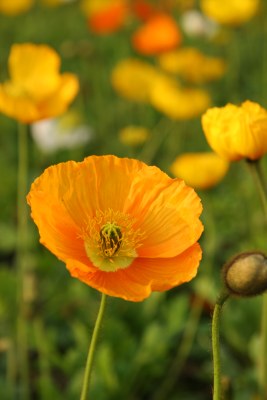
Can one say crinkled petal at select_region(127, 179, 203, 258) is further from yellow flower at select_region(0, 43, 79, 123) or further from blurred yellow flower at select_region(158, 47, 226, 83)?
blurred yellow flower at select_region(158, 47, 226, 83)

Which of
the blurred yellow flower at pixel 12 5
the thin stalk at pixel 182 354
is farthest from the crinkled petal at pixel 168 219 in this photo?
the blurred yellow flower at pixel 12 5

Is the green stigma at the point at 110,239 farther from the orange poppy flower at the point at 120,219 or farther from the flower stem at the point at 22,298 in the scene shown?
the flower stem at the point at 22,298

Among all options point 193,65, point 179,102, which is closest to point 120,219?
point 179,102

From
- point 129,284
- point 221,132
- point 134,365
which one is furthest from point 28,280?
point 129,284

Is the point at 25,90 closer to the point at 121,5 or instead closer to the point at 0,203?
the point at 0,203

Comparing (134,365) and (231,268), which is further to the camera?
(134,365)

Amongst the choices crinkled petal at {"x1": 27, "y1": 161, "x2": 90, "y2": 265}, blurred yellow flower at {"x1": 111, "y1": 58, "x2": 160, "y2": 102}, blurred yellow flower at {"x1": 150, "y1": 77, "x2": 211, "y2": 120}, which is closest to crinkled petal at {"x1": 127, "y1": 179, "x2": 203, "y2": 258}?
crinkled petal at {"x1": 27, "y1": 161, "x2": 90, "y2": 265}

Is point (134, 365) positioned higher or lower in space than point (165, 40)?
lower

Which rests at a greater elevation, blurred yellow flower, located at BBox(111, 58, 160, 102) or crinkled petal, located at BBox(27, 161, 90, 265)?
blurred yellow flower, located at BBox(111, 58, 160, 102)
